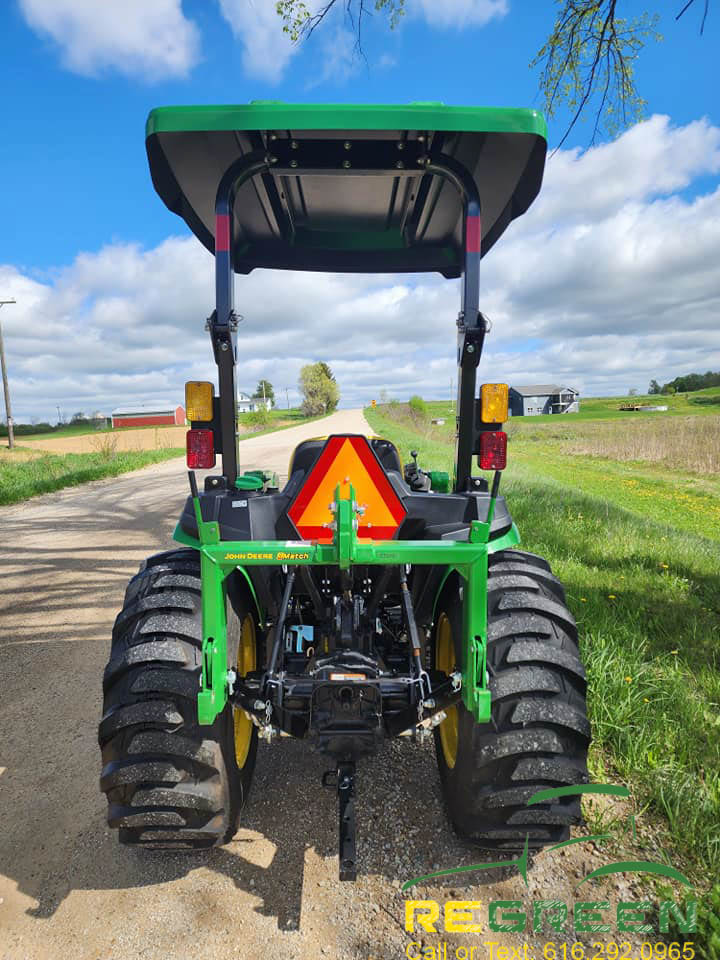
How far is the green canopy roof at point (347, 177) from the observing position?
1937mm

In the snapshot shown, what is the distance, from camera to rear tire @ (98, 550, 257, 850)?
183cm

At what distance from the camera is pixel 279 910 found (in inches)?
73.3

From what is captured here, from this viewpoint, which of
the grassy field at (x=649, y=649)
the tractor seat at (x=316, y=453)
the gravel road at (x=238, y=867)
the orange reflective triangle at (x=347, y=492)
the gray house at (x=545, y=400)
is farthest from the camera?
the gray house at (x=545, y=400)

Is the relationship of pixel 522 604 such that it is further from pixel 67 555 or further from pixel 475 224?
pixel 67 555

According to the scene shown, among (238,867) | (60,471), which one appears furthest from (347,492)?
(60,471)

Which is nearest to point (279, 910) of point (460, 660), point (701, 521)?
point (460, 660)

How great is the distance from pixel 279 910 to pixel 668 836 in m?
1.47

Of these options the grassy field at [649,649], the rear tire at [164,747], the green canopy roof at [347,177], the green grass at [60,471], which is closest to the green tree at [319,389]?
the grassy field at [649,649]

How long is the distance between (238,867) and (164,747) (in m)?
0.59

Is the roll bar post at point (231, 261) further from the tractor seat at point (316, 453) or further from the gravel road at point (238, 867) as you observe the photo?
the gravel road at point (238, 867)

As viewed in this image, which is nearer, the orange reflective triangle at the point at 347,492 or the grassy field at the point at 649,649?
the orange reflective triangle at the point at 347,492

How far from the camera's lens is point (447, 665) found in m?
2.42

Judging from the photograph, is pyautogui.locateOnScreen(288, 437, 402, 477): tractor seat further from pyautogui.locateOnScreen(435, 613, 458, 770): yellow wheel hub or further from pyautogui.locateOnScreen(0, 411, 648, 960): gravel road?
pyautogui.locateOnScreen(0, 411, 648, 960): gravel road

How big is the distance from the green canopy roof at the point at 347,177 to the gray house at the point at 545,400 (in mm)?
83433
